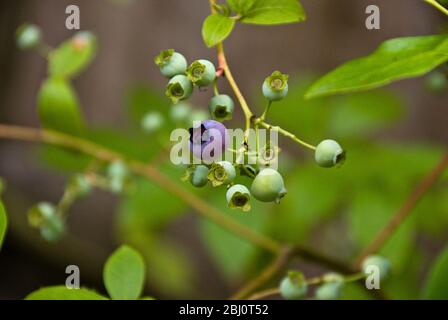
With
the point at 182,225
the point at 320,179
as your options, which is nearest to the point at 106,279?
the point at 320,179

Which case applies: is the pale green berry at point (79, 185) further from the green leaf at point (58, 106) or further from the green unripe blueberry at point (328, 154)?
the green unripe blueberry at point (328, 154)

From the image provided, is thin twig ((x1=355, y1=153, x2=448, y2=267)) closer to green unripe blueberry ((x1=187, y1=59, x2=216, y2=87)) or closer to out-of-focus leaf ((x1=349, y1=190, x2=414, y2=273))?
out-of-focus leaf ((x1=349, y1=190, x2=414, y2=273))

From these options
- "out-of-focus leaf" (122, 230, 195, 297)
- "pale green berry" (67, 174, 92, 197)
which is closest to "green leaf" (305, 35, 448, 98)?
"pale green berry" (67, 174, 92, 197)

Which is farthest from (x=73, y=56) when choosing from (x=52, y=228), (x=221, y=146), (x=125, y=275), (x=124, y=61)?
(x=124, y=61)

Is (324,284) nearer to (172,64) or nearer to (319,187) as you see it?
(172,64)

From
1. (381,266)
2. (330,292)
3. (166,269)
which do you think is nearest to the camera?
(330,292)
